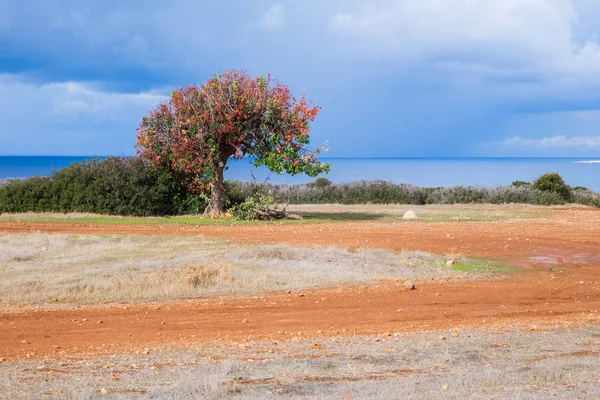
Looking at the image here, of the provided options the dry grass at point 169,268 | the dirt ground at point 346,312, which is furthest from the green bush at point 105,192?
the dirt ground at point 346,312

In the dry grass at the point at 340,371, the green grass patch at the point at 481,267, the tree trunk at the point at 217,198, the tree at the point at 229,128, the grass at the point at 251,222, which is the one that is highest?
the tree at the point at 229,128

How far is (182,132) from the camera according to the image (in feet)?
82.1

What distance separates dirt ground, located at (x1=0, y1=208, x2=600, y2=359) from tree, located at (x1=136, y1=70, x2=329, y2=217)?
25.5 ft

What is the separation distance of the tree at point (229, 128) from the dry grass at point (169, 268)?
7.32 m

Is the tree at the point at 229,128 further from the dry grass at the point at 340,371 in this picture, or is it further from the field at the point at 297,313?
the dry grass at the point at 340,371

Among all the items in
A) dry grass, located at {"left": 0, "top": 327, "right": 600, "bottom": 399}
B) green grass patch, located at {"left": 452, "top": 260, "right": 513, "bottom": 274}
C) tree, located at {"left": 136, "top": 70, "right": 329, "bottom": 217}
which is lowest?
dry grass, located at {"left": 0, "top": 327, "right": 600, "bottom": 399}

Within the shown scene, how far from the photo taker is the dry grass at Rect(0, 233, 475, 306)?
12234mm

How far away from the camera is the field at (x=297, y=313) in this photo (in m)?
6.64

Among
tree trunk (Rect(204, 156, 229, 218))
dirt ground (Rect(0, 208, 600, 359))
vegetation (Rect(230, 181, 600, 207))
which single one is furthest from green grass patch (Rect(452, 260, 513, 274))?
vegetation (Rect(230, 181, 600, 207))

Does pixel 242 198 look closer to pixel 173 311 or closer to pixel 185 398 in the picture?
pixel 173 311

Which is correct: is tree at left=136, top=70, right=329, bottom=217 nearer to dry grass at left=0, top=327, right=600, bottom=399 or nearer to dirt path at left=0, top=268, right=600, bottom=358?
dirt path at left=0, top=268, right=600, bottom=358

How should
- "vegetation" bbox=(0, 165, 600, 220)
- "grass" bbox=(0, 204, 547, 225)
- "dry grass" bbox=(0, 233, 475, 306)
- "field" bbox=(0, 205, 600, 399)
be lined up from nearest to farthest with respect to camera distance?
A: "field" bbox=(0, 205, 600, 399) < "dry grass" bbox=(0, 233, 475, 306) < "grass" bbox=(0, 204, 547, 225) < "vegetation" bbox=(0, 165, 600, 220)

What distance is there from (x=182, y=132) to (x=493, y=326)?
17.4 metres

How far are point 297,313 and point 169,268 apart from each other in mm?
4162
